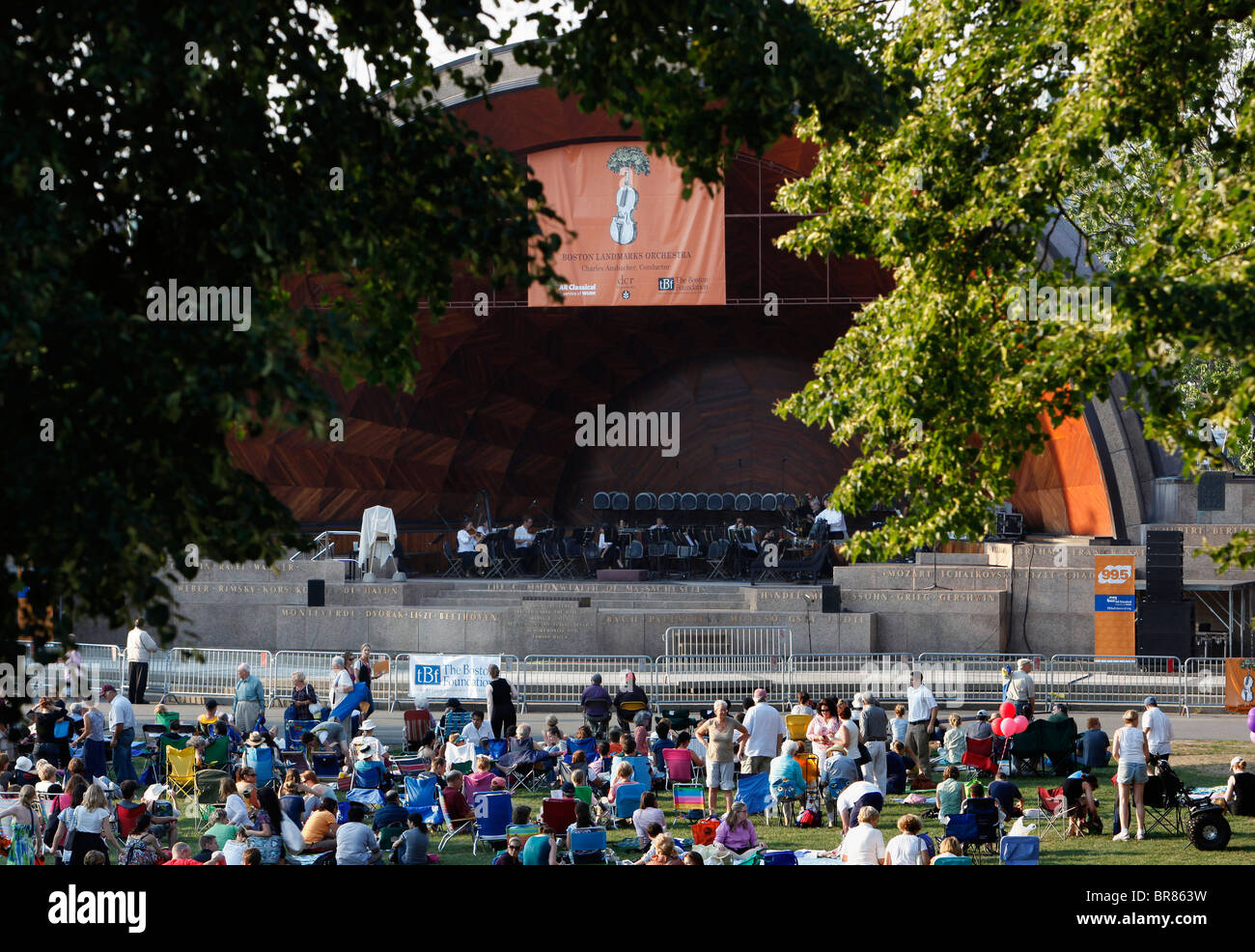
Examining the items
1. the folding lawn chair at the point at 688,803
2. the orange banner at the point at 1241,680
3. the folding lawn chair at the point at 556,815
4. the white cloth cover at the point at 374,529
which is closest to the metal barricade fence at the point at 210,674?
the white cloth cover at the point at 374,529

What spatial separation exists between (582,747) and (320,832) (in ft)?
14.8

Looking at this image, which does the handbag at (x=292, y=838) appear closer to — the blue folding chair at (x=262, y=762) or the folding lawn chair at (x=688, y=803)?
the blue folding chair at (x=262, y=762)

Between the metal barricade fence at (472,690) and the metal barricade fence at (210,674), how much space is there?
2262mm

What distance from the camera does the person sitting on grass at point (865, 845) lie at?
31.5ft

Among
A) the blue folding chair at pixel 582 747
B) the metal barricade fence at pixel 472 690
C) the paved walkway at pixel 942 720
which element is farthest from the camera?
the metal barricade fence at pixel 472 690

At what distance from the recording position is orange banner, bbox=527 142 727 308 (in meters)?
26.9

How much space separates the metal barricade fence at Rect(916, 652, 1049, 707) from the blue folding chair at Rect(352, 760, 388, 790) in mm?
9515

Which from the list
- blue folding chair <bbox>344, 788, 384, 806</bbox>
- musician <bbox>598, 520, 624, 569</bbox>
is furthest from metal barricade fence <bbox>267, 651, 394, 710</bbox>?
musician <bbox>598, 520, 624, 569</bbox>

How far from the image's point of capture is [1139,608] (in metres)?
22.9

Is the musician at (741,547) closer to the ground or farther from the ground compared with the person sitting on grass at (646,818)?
farther from the ground

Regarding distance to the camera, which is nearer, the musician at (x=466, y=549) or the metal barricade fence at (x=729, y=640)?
the metal barricade fence at (x=729, y=640)

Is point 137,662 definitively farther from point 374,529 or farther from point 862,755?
point 862,755

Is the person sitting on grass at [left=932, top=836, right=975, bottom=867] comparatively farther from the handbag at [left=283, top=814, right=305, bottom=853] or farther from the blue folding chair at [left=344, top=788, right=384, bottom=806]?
the blue folding chair at [left=344, top=788, right=384, bottom=806]
